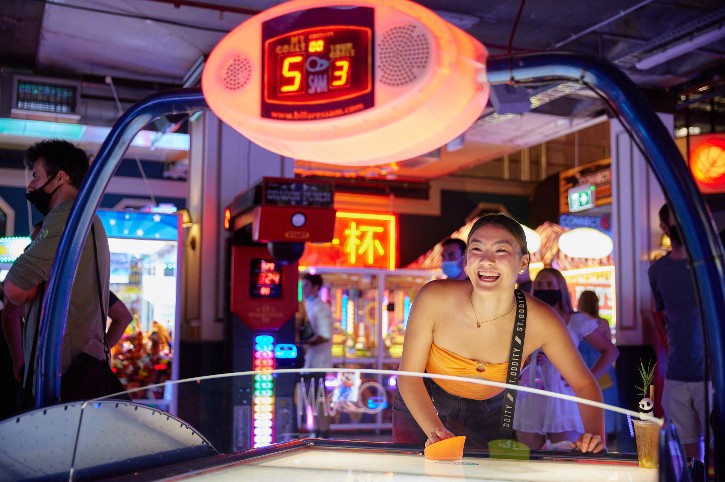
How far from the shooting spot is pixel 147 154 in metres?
10.3

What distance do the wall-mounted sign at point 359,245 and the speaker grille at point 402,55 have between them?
8.92m

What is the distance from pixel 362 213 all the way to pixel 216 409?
414cm

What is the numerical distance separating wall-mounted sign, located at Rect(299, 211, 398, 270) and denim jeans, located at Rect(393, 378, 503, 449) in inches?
312

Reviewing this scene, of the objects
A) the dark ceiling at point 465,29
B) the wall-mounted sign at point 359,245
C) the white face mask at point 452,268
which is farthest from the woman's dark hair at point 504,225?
the wall-mounted sign at point 359,245

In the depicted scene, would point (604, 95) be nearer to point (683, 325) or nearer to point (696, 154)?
point (683, 325)

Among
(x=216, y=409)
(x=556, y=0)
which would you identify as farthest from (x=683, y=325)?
(x=216, y=409)

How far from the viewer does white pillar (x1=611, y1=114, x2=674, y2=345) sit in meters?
7.20

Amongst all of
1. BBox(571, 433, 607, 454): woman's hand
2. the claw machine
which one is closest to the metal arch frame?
BBox(571, 433, 607, 454): woman's hand

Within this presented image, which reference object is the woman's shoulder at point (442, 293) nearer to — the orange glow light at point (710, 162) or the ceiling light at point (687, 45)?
the ceiling light at point (687, 45)

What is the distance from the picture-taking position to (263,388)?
6852mm

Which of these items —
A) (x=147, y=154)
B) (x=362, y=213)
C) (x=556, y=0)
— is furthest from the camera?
(x=362, y=213)

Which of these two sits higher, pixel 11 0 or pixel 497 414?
pixel 11 0

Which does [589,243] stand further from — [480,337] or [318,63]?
[318,63]

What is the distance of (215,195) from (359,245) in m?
3.92
